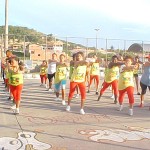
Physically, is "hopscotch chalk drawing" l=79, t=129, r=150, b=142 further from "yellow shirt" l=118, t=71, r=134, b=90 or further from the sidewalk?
"yellow shirt" l=118, t=71, r=134, b=90

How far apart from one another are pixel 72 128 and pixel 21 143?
5.13ft

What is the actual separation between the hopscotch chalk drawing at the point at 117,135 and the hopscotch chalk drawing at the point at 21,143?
104 cm

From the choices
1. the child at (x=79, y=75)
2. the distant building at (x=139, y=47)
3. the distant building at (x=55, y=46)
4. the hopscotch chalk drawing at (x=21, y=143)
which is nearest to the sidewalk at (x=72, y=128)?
the hopscotch chalk drawing at (x=21, y=143)

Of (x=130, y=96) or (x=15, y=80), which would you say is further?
(x=130, y=96)

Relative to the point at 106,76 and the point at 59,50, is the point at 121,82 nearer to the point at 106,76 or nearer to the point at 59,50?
the point at 106,76

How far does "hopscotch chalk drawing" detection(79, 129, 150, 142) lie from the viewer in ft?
21.5

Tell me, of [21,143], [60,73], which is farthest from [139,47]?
[21,143]

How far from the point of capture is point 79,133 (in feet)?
22.6

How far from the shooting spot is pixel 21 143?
6.01 m

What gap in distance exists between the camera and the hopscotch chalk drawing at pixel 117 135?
654 cm

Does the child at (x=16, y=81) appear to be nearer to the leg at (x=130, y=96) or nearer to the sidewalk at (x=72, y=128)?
the sidewalk at (x=72, y=128)

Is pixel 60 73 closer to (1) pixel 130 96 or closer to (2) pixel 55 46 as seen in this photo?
(1) pixel 130 96

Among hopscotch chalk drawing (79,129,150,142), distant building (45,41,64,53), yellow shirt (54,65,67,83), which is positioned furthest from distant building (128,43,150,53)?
hopscotch chalk drawing (79,129,150,142)

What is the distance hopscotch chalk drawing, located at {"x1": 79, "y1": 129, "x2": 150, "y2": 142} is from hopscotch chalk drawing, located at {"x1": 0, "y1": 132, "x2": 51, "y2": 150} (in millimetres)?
1040
